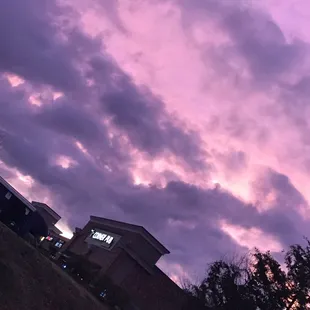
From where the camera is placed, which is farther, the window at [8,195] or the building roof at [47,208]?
the building roof at [47,208]

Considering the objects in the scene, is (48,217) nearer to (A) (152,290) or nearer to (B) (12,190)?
(A) (152,290)

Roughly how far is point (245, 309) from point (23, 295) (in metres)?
29.2

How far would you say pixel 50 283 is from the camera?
25.6 metres

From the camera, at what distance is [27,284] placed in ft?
70.9

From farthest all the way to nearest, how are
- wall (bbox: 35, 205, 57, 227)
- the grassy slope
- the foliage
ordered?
wall (bbox: 35, 205, 57, 227), the foliage, the grassy slope

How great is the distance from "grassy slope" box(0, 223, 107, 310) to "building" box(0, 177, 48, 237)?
13.0 m

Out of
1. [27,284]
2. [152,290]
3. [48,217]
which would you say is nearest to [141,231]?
[152,290]

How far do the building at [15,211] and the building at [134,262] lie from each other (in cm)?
1367

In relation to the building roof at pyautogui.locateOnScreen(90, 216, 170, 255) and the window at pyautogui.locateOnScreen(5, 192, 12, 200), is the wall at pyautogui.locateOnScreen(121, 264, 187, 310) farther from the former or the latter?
the window at pyautogui.locateOnScreen(5, 192, 12, 200)

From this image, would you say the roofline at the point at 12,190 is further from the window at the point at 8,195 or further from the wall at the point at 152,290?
the wall at the point at 152,290

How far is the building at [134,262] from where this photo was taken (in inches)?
2092

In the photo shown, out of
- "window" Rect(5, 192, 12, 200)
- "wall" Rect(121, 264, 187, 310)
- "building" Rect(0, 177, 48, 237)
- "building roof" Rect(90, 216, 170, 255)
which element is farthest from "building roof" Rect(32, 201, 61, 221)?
"window" Rect(5, 192, 12, 200)

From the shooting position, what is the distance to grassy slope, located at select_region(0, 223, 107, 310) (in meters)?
18.8

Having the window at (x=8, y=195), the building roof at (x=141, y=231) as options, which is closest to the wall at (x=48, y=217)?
the building roof at (x=141, y=231)
